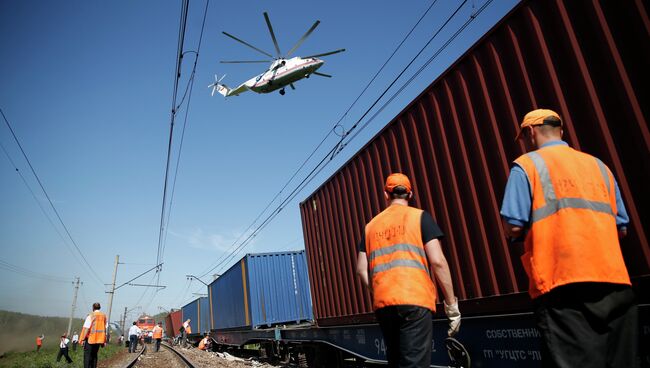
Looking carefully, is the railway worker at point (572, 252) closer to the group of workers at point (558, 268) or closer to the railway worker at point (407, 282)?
the group of workers at point (558, 268)

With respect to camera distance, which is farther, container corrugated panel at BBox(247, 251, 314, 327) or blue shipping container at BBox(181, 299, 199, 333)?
blue shipping container at BBox(181, 299, 199, 333)

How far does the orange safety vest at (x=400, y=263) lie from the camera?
2525mm

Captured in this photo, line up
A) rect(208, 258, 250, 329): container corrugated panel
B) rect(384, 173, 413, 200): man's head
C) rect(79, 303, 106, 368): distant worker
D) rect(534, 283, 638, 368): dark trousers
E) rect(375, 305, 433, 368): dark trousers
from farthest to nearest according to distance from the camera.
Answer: rect(208, 258, 250, 329): container corrugated panel
rect(79, 303, 106, 368): distant worker
rect(384, 173, 413, 200): man's head
rect(375, 305, 433, 368): dark trousers
rect(534, 283, 638, 368): dark trousers

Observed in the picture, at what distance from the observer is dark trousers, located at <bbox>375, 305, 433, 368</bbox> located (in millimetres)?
2385

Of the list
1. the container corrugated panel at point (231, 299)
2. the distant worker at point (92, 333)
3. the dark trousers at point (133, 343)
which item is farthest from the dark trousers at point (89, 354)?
the dark trousers at point (133, 343)

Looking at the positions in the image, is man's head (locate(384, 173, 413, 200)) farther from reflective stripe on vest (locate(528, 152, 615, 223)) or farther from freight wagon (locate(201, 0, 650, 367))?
freight wagon (locate(201, 0, 650, 367))

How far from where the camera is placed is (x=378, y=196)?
5609 mm

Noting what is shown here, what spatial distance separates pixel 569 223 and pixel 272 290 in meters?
11.4

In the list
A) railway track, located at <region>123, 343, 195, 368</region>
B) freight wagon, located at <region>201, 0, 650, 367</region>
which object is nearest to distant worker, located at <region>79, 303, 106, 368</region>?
railway track, located at <region>123, 343, 195, 368</region>

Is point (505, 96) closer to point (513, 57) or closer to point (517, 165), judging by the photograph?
point (513, 57)

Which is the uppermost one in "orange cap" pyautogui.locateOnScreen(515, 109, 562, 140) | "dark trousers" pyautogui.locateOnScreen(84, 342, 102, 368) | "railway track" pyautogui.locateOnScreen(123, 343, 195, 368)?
"orange cap" pyautogui.locateOnScreen(515, 109, 562, 140)

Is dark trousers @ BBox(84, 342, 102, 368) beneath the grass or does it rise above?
above

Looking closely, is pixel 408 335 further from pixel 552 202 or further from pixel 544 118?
pixel 544 118

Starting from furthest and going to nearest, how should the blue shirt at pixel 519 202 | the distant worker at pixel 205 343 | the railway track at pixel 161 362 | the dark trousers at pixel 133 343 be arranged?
the dark trousers at pixel 133 343 < the distant worker at pixel 205 343 < the railway track at pixel 161 362 < the blue shirt at pixel 519 202
